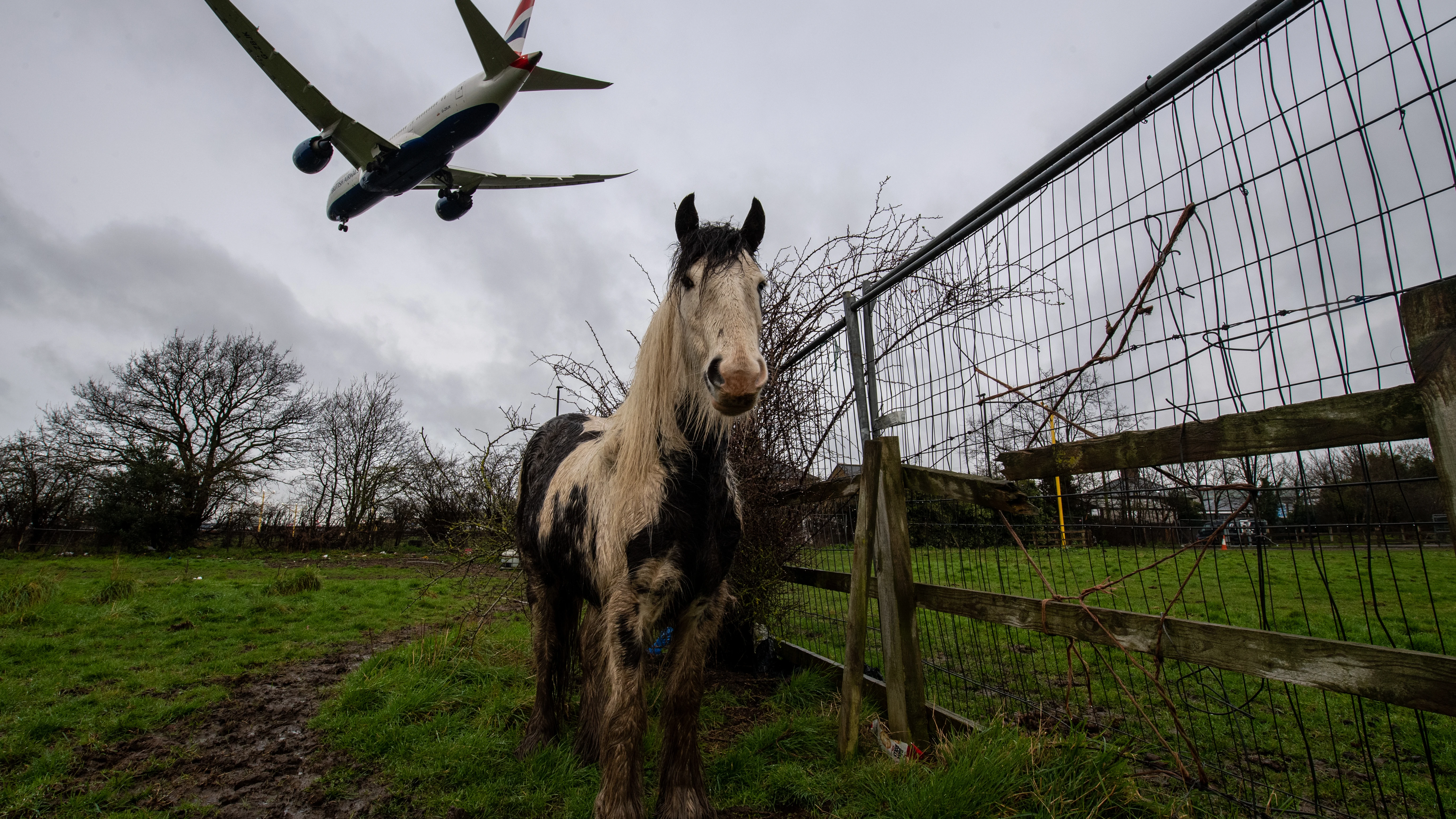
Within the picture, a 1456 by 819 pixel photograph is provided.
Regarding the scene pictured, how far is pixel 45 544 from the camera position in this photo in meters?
17.7

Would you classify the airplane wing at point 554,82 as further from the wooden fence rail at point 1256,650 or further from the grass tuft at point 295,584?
the wooden fence rail at point 1256,650

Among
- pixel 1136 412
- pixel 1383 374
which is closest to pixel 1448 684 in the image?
pixel 1383 374

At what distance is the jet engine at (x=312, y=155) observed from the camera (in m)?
14.0

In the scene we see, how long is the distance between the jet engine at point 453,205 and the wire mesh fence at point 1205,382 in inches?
641

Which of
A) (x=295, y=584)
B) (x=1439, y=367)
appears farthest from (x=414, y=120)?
(x=1439, y=367)

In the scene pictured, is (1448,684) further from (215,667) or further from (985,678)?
(215,667)

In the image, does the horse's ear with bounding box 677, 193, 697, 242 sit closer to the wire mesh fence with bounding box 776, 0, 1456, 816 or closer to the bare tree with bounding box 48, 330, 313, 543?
the wire mesh fence with bounding box 776, 0, 1456, 816

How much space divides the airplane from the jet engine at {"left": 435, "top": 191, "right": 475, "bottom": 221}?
2.2 inches

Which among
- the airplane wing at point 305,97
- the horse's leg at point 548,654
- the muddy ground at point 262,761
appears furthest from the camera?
Result: the airplane wing at point 305,97

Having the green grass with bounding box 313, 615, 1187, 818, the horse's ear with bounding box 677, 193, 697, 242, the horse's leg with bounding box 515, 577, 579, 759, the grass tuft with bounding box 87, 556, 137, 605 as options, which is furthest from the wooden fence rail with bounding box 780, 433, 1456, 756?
the grass tuft with bounding box 87, 556, 137, 605

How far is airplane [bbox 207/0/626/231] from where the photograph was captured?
13062 millimetres

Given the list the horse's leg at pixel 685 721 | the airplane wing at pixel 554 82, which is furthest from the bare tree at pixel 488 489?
the airplane wing at pixel 554 82

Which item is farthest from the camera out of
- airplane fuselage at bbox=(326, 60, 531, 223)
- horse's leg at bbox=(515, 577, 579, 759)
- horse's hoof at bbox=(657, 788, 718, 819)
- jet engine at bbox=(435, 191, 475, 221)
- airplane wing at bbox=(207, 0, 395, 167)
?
jet engine at bbox=(435, 191, 475, 221)

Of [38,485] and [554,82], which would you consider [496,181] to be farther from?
[38,485]
